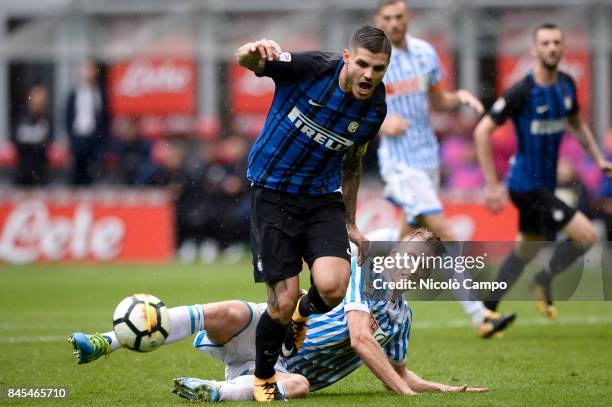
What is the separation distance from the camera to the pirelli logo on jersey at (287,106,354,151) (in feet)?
23.1

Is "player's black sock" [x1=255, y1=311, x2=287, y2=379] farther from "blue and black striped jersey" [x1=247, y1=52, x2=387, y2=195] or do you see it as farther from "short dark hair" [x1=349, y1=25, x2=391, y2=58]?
"short dark hair" [x1=349, y1=25, x2=391, y2=58]

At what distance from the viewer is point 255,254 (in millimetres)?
7051

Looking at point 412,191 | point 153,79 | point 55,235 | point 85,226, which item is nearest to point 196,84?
point 153,79

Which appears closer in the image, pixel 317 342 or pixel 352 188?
pixel 317 342

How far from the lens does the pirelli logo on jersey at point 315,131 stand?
7.04 m

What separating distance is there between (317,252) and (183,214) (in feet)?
38.7

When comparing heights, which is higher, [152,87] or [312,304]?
[152,87]

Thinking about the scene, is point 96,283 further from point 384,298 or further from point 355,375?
point 384,298

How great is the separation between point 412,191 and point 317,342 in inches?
154

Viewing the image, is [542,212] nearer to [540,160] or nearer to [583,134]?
[540,160]

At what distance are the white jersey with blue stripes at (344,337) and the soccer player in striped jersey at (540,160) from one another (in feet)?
10.7

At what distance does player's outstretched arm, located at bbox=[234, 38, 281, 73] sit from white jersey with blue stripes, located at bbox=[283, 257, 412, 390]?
1421mm

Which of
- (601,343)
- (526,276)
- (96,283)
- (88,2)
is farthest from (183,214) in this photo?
(601,343)

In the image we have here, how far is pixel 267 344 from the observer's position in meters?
6.84
